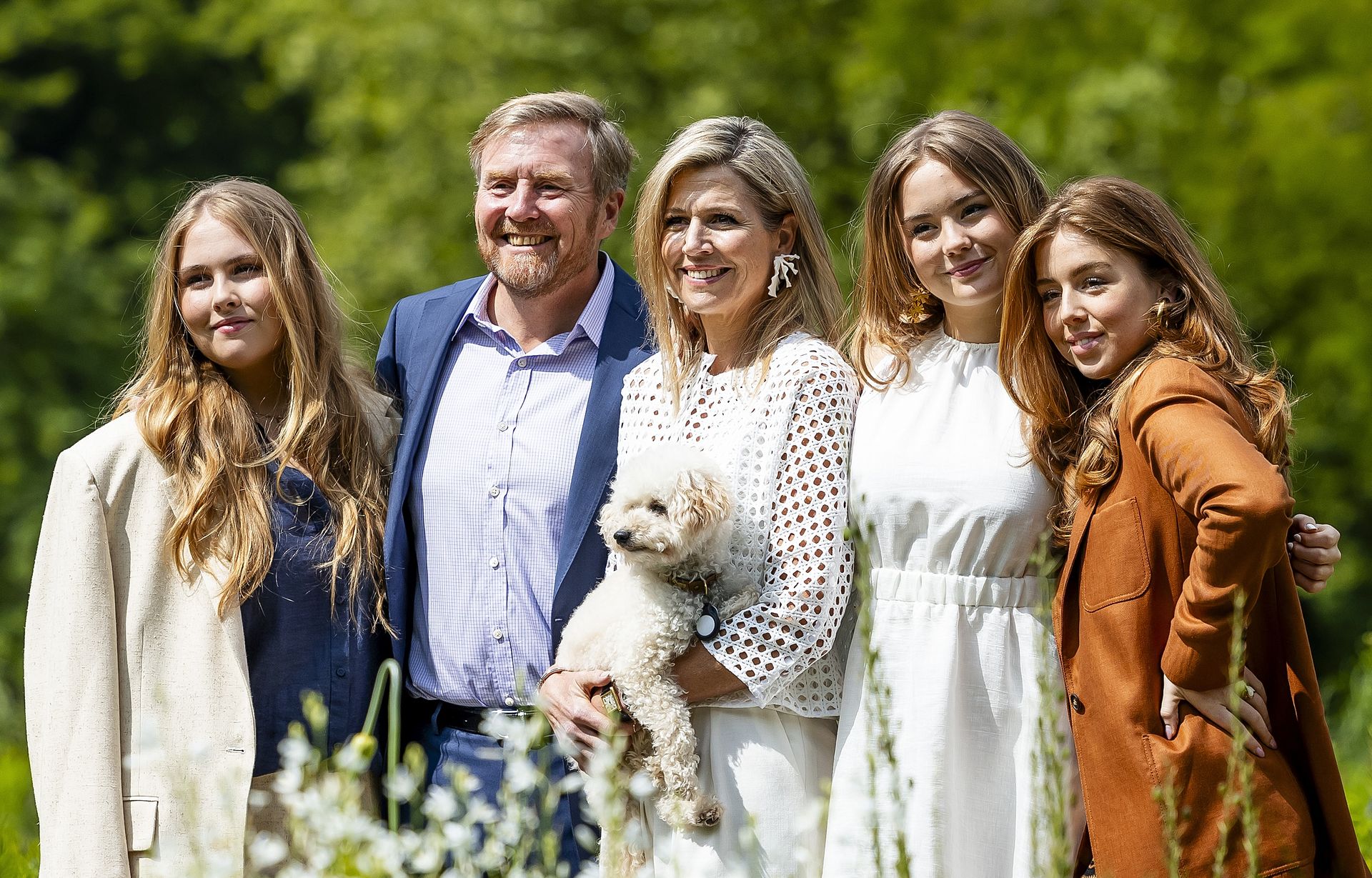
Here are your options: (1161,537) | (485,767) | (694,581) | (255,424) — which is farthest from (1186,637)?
(255,424)

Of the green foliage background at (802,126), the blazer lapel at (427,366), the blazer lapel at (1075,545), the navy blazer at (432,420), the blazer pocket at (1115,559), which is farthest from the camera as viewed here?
the green foliage background at (802,126)

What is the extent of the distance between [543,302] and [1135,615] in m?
2.03

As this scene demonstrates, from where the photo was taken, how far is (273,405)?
153 inches

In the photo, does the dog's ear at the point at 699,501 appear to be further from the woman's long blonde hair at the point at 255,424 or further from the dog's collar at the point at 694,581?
the woman's long blonde hair at the point at 255,424

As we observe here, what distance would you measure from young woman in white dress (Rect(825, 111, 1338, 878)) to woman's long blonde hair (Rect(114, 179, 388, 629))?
146 centimetres

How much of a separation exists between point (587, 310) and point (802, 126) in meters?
8.41

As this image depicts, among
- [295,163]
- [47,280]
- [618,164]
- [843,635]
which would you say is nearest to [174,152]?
[295,163]

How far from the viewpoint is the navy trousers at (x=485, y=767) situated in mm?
3623

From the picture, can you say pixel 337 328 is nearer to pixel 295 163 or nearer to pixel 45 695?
pixel 45 695

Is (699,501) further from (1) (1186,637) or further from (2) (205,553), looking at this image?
(2) (205,553)

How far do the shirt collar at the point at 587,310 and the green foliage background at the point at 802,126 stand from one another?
4131 mm

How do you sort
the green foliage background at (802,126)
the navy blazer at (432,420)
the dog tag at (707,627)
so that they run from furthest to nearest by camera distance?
1. the green foliage background at (802,126)
2. the navy blazer at (432,420)
3. the dog tag at (707,627)

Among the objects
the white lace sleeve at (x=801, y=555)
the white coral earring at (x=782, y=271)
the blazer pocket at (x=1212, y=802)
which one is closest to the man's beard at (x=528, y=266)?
the white coral earring at (x=782, y=271)

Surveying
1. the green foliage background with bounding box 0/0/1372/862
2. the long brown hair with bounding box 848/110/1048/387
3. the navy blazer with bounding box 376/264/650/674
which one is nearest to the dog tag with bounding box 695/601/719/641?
the navy blazer with bounding box 376/264/650/674
